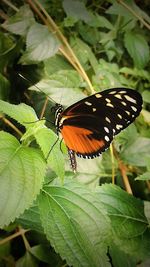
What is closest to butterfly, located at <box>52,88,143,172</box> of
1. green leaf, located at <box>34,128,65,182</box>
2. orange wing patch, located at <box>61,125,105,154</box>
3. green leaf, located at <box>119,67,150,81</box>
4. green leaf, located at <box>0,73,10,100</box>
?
orange wing patch, located at <box>61,125,105,154</box>

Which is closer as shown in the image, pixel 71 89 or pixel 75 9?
pixel 71 89

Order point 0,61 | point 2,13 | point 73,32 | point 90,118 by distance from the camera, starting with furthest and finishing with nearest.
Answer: point 73,32
point 2,13
point 0,61
point 90,118

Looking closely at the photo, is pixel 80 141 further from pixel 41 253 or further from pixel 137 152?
pixel 41 253

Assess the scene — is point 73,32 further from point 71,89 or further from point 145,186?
point 145,186

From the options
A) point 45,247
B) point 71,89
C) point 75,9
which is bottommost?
point 45,247

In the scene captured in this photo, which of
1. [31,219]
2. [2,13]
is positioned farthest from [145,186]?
[2,13]

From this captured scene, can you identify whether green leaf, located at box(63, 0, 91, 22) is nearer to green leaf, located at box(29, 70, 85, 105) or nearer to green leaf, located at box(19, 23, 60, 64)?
green leaf, located at box(19, 23, 60, 64)

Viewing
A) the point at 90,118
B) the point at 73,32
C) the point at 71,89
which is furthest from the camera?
the point at 73,32
